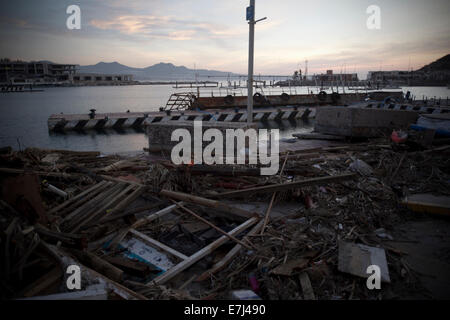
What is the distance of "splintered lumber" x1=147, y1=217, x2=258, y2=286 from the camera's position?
3.81 metres

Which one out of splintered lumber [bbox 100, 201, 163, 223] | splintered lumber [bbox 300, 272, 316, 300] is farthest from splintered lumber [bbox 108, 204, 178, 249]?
splintered lumber [bbox 300, 272, 316, 300]

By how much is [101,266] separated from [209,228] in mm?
1944

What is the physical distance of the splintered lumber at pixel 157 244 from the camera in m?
4.33

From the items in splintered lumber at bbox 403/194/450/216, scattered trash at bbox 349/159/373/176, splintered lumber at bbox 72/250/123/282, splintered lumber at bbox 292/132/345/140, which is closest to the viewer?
splintered lumber at bbox 72/250/123/282

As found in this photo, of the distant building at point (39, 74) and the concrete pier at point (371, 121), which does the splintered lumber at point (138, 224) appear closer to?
the concrete pier at point (371, 121)

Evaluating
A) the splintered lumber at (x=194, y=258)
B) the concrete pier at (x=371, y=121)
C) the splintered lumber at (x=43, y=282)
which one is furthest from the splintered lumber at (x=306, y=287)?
the concrete pier at (x=371, y=121)

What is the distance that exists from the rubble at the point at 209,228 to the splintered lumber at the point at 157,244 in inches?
0.7

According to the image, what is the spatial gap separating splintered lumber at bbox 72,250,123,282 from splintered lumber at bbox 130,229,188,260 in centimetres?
88

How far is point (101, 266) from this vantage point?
3781 mm

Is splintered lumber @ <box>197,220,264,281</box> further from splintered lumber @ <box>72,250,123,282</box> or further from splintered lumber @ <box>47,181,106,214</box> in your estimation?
splintered lumber @ <box>47,181,106,214</box>

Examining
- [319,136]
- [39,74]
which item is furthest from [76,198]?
[39,74]

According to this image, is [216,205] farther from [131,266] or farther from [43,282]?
[43,282]

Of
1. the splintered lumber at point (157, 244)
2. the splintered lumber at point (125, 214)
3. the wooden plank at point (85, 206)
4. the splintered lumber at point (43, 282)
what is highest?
the wooden plank at point (85, 206)

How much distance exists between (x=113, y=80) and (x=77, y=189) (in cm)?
19779
